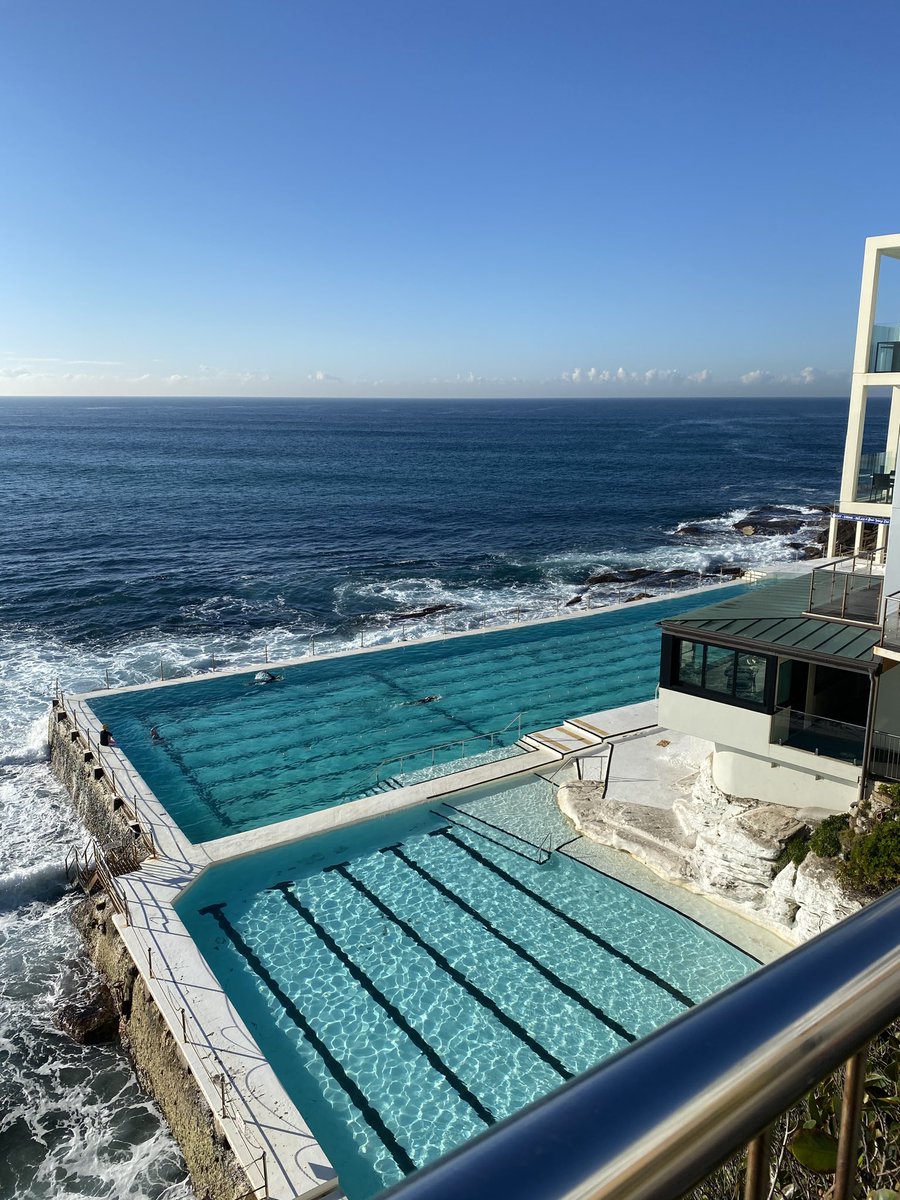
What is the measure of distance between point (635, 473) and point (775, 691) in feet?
236

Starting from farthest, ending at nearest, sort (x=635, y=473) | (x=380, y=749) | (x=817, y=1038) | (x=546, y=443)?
(x=546, y=443) → (x=635, y=473) → (x=380, y=749) → (x=817, y=1038)

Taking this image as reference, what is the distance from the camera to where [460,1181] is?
0.77 metres

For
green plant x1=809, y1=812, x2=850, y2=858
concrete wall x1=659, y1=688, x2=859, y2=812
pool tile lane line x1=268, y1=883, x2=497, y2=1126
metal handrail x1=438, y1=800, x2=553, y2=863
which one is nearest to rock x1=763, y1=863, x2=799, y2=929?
green plant x1=809, y1=812, x2=850, y2=858

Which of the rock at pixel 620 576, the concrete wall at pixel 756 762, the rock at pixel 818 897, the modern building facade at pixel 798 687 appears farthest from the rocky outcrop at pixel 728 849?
the rock at pixel 620 576

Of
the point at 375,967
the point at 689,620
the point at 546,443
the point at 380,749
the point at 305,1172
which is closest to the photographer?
the point at 305,1172

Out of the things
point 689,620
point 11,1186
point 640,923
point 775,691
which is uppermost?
point 689,620

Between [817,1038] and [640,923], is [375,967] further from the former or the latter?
[817,1038]

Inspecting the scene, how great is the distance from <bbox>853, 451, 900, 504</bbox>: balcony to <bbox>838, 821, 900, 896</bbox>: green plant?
7771 millimetres

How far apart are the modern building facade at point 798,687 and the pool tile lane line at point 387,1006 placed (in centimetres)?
656

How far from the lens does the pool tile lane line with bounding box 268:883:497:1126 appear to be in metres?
10.3

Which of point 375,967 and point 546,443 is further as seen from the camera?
point 546,443

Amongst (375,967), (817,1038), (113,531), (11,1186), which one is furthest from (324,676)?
(113,531)

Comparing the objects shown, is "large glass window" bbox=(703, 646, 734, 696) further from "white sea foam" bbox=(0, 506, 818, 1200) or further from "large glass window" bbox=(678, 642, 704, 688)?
"white sea foam" bbox=(0, 506, 818, 1200)

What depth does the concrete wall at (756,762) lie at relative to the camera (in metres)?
13.7
